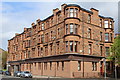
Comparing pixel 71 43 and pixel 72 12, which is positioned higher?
pixel 72 12

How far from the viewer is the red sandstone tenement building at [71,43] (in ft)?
125

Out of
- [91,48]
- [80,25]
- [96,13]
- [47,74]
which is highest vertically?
[96,13]

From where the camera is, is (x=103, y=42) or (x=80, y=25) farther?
(x=103, y=42)

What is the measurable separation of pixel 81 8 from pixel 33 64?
22.2m

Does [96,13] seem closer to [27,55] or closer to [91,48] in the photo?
[91,48]

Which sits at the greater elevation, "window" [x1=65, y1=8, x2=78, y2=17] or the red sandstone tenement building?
"window" [x1=65, y1=8, x2=78, y2=17]

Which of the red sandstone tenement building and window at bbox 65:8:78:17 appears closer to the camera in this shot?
the red sandstone tenement building

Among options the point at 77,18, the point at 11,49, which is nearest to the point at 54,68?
the point at 77,18

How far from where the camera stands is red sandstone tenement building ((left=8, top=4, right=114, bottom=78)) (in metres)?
38.2

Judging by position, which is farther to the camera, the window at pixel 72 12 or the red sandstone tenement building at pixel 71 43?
the window at pixel 72 12

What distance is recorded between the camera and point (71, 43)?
38062mm

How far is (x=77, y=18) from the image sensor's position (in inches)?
1524

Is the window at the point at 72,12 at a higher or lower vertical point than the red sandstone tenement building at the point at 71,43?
higher

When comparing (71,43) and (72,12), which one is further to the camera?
(72,12)
